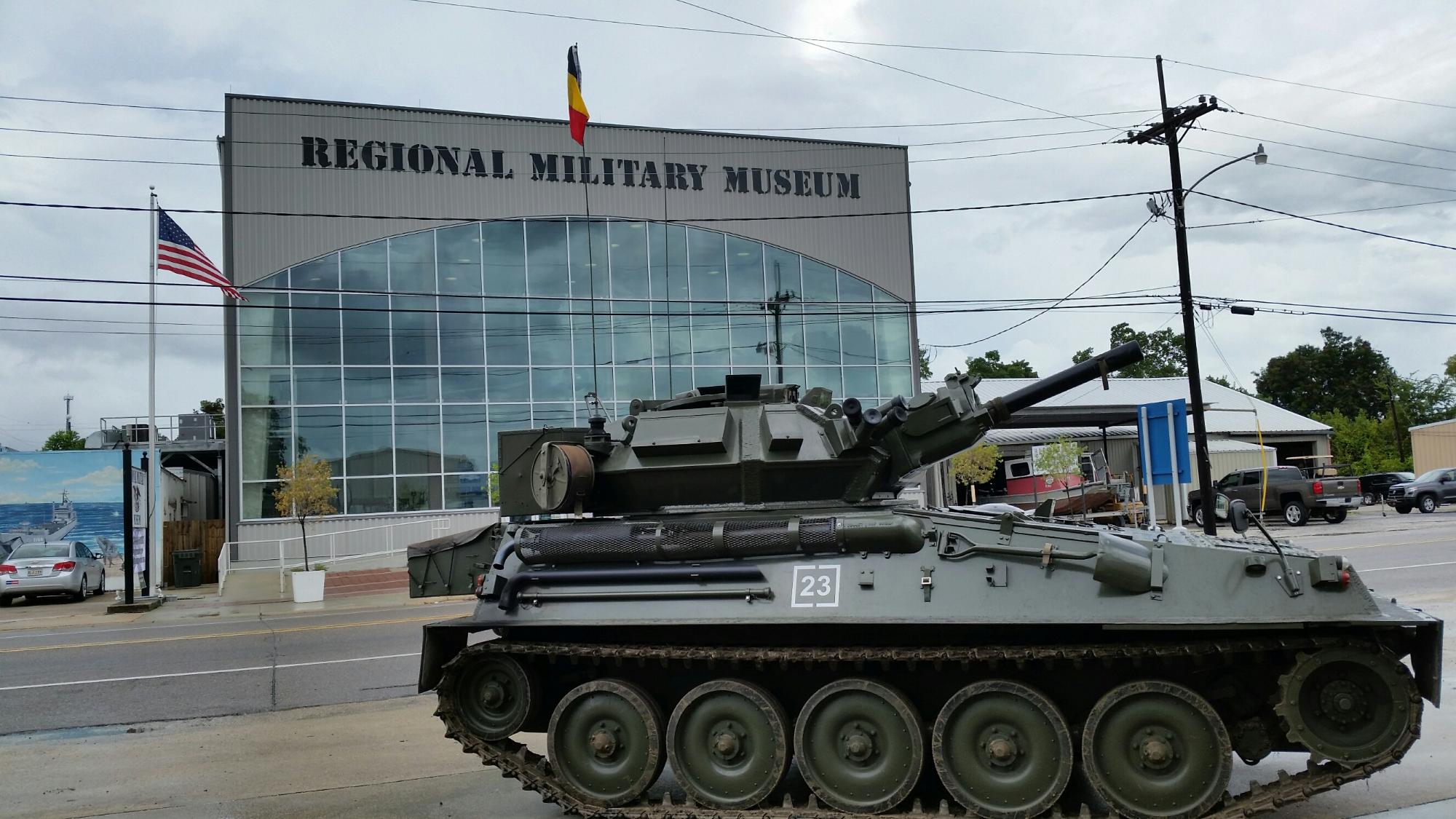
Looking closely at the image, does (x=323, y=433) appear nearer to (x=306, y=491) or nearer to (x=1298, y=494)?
(x=306, y=491)

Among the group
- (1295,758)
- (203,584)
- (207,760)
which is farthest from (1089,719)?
(203,584)

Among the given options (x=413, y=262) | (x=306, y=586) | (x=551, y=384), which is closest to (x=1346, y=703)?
(x=306, y=586)

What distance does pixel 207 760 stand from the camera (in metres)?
9.72

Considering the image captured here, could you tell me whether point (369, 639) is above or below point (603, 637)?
below

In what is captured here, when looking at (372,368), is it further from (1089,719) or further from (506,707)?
(1089,719)

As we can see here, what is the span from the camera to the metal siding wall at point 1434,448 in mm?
53188

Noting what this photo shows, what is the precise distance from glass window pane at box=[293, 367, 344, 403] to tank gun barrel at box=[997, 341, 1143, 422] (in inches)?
1077

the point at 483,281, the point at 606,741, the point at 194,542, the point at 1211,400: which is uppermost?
the point at 483,281

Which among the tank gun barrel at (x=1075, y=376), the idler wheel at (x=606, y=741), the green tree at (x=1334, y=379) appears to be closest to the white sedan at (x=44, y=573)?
the idler wheel at (x=606, y=741)

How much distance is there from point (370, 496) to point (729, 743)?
2710 centimetres

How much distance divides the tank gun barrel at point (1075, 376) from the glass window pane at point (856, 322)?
2785 centimetres

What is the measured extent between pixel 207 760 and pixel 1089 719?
7.59 meters

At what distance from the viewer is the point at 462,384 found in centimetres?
3331

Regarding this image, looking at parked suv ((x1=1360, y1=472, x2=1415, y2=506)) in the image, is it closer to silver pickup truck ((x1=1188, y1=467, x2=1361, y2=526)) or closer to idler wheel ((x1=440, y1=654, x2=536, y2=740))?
silver pickup truck ((x1=1188, y1=467, x2=1361, y2=526))
